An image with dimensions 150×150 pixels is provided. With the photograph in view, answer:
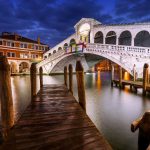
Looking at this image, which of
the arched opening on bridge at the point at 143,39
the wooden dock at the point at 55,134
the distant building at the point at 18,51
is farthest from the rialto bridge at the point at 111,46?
the wooden dock at the point at 55,134

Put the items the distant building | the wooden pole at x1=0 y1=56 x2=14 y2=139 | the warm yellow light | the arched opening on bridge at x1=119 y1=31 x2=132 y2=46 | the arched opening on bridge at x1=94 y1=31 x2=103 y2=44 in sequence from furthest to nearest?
the distant building → the arched opening on bridge at x1=94 y1=31 x2=103 y2=44 → the warm yellow light → the arched opening on bridge at x1=119 y1=31 x2=132 y2=46 → the wooden pole at x1=0 y1=56 x2=14 y2=139

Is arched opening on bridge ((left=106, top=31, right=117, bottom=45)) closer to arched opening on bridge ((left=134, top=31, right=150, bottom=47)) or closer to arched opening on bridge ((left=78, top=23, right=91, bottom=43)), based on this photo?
arched opening on bridge ((left=78, top=23, right=91, bottom=43))

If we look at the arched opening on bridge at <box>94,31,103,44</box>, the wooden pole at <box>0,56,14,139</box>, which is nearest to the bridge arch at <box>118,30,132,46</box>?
the arched opening on bridge at <box>94,31,103,44</box>

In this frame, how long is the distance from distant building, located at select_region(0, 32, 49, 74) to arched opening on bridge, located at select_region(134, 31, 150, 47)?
17.6 meters

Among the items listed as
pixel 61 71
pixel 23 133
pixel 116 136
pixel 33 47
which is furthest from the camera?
pixel 33 47

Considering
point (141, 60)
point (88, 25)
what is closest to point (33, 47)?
point (88, 25)

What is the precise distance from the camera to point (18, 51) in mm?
26672

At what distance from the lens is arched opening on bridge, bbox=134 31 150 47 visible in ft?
54.2

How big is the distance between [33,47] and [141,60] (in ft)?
71.5

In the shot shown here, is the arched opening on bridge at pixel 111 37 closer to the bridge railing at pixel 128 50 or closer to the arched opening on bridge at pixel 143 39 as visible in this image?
the arched opening on bridge at pixel 143 39

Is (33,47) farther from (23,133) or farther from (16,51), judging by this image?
(23,133)

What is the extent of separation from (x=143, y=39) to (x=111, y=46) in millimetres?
5422

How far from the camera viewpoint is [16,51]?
2645 centimetres

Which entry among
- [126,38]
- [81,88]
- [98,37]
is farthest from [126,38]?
[81,88]
